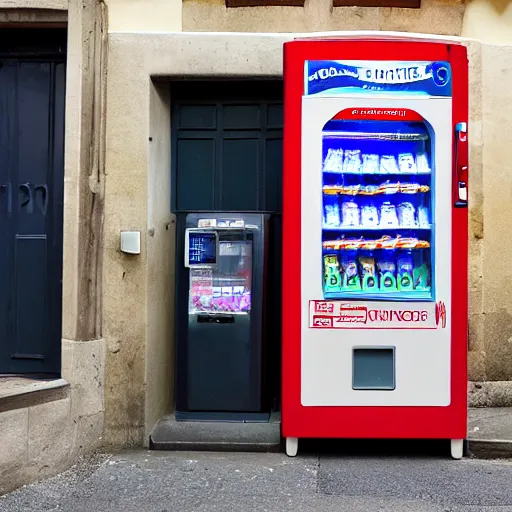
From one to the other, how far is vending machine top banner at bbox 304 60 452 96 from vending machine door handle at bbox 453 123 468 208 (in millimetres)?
293

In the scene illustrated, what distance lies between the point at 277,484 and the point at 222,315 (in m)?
1.41

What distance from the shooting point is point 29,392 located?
456 centimetres

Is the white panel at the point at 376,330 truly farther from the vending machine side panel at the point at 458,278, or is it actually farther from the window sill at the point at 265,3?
the window sill at the point at 265,3

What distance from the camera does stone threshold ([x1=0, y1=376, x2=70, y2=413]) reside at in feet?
14.5

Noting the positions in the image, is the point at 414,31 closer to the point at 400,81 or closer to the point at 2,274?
the point at 400,81

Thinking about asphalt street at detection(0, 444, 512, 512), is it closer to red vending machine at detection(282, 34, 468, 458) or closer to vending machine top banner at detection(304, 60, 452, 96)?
red vending machine at detection(282, 34, 468, 458)

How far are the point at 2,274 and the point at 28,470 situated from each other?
1.64 meters

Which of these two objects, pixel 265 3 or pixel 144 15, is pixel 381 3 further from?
pixel 144 15

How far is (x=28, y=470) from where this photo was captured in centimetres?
453

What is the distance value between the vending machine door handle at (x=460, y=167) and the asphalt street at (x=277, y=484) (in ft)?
5.97

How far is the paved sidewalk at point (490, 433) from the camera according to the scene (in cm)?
488

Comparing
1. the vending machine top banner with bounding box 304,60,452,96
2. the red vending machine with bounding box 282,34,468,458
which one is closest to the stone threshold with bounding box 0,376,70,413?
the red vending machine with bounding box 282,34,468,458

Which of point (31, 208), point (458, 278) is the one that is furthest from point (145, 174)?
point (458, 278)

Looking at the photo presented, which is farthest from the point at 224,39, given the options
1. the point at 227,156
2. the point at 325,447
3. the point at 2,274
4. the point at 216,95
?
the point at 325,447
